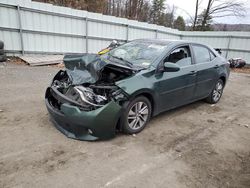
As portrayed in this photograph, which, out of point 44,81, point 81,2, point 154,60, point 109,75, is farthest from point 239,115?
point 81,2

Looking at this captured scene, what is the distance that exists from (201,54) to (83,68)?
2755mm

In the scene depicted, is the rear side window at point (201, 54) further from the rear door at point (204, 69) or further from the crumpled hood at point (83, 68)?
the crumpled hood at point (83, 68)

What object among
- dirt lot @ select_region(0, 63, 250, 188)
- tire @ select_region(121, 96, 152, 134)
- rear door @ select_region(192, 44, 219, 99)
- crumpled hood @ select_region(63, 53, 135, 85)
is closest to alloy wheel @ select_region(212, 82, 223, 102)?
rear door @ select_region(192, 44, 219, 99)

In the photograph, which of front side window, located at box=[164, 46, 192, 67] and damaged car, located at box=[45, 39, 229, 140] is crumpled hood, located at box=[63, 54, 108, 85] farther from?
front side window, located at box=[164, 46, 192, 67]

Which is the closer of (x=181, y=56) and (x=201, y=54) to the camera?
(x=181, y=56)

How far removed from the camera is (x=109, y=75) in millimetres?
3633

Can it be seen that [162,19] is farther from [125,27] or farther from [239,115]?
[239,115]

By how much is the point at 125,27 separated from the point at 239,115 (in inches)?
373

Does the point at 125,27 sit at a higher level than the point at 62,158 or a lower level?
higher

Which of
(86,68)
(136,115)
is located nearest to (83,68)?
(86,68)

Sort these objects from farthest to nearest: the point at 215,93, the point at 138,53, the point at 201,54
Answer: the point at 215,93
the point at 201,54
the point at 138,53

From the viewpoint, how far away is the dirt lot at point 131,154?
7.89 feet

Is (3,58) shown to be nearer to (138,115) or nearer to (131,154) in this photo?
(138,115)

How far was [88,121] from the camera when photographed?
289 cm
